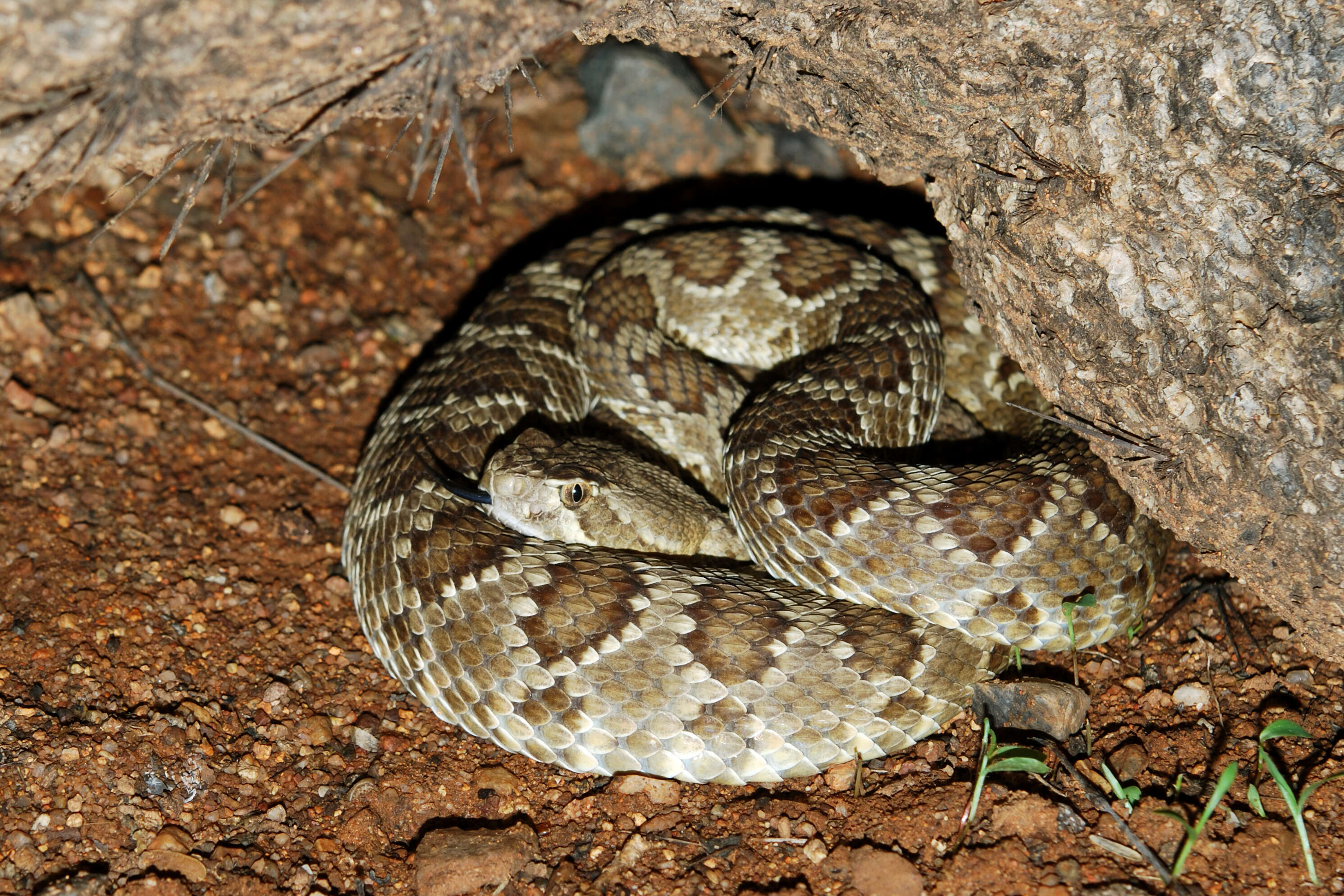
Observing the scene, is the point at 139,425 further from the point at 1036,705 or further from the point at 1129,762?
the point at 1129,762

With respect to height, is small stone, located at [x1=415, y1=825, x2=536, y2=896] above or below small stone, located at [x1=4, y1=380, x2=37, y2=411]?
below

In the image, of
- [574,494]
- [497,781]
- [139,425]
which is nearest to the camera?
[497,781]

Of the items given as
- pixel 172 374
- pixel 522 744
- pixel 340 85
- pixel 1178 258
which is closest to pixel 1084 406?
pixel 1178 258

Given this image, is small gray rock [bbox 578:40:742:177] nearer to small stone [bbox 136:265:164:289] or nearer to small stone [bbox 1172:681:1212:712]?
small stone [bbox 136:265:164:289]

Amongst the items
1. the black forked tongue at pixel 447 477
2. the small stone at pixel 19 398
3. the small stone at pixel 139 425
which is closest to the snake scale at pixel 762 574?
the black forked tongue at pixel 447 477

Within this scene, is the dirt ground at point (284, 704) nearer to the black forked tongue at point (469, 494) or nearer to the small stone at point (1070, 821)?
the small stone at point (1070, 821)

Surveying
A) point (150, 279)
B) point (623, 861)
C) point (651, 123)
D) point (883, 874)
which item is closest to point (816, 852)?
point (883, 874)

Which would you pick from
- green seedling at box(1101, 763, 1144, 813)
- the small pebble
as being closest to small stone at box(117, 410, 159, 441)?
green seedling at box(1101, 763, 1144, 813)
